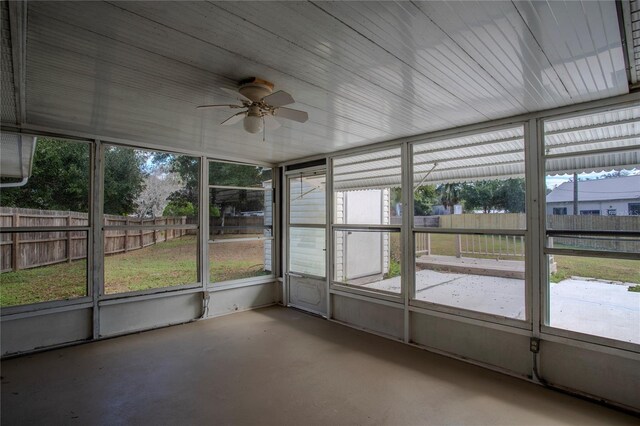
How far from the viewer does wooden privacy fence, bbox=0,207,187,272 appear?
3393 millimetres

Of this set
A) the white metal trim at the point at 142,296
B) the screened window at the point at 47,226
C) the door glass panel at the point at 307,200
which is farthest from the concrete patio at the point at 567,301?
the screened window at the point at 47,226

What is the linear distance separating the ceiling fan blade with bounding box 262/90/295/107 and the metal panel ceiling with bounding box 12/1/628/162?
164 millimetres

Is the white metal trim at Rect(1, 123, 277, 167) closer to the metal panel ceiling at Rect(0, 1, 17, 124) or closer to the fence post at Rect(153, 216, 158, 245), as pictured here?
the metal panel ceiling at Rect(0, 1, 17, 124)

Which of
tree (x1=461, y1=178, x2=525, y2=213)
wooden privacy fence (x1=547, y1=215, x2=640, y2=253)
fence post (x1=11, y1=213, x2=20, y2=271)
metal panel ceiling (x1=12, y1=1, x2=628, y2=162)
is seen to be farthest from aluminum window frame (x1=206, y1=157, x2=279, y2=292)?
wooden privacy fence (x1=547, y1=215, x2=640, y2=253)

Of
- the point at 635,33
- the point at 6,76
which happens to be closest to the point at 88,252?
the point at 6,76

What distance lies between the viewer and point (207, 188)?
4879 mm

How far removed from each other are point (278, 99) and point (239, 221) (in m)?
3.39

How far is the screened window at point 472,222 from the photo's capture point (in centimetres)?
321

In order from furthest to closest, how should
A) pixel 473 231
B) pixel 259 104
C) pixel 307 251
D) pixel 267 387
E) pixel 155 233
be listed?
pixel 307 251, pixel 155 233, pixel 473 231, pixel 267 387, pixel 259 104

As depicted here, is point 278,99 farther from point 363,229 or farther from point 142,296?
point 142,296

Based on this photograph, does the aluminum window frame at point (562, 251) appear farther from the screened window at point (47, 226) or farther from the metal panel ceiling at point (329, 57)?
the screened window at point (47, 226)

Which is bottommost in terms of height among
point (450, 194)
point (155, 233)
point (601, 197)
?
point (155, 233)

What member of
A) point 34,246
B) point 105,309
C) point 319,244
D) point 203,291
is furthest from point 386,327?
point 34,246

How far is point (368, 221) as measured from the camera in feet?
14.8
